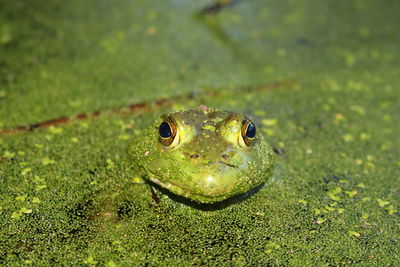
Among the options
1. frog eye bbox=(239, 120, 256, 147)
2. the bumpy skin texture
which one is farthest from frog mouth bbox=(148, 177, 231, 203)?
frog eye bbox=(239, 120, 256, 147)

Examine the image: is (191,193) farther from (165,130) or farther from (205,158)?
(165,130)

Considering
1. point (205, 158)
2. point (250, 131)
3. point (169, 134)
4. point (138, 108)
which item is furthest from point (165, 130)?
point (138, 108)

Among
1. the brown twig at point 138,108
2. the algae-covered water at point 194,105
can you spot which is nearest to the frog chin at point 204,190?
the algae-covered water at point 194,105

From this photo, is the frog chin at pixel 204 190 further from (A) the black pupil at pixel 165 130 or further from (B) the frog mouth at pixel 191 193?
(A) the black pupil at pixel 165 130

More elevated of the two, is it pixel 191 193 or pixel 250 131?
pixel 250 131

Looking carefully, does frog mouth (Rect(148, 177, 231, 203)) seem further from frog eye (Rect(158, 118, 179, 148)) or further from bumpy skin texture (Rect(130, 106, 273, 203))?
frog eye (Rect(158, 118, 179, 148))

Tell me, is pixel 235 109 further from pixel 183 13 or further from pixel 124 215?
pixel 183 13

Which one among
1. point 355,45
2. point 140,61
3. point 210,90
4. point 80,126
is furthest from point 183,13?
point 80,126
